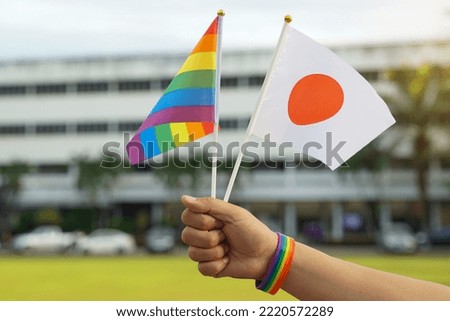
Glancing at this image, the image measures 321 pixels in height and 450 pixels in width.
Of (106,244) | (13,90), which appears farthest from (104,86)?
(106,244)

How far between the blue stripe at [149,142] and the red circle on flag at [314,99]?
41 centimetres

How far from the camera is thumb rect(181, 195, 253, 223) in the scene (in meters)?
1.79

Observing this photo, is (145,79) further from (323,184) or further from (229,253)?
(229,253)

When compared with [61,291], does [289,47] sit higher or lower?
higher

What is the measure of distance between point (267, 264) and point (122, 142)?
74.8ft

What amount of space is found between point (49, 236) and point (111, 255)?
2.90 metres

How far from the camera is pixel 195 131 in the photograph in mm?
1956

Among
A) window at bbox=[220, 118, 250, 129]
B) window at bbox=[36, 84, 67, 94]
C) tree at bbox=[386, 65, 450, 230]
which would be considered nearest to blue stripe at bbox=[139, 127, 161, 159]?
tree at bbox=[386, 65, 450, 230]

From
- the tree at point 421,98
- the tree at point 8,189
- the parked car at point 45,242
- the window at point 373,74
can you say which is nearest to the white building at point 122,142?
the tree at point 8,189

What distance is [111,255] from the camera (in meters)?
20.8

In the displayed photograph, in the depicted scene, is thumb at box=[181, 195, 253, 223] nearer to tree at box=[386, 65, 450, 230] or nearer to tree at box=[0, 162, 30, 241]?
tree at box=[386, 65, 450, 230]

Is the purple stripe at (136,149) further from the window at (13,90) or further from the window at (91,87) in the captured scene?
the window at (13,90)

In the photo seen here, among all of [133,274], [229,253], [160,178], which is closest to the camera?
[229,253]

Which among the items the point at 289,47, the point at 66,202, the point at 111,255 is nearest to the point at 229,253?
the point at 289,47
